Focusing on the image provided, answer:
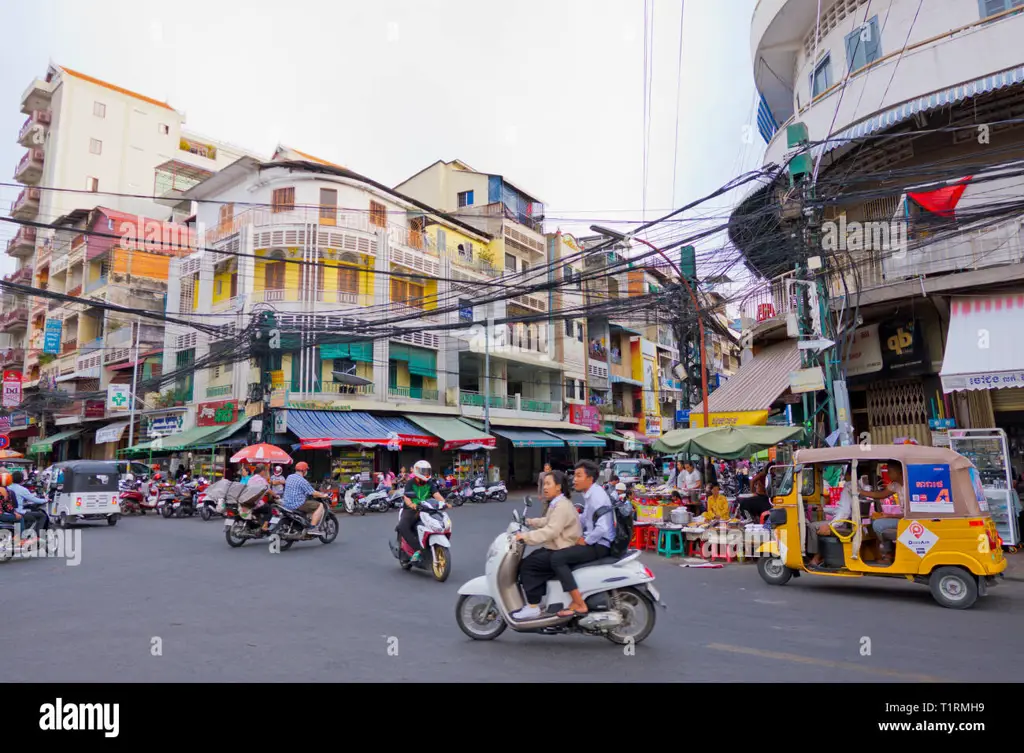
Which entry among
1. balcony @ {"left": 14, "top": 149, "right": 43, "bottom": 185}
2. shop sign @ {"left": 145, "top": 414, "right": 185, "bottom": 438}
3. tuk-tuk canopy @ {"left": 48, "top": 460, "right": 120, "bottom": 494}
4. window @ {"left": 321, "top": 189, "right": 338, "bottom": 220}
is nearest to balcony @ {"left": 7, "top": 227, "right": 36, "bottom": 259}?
balcony @ {"left": 14, "top": 149, "right": 43, "bottom": 185}

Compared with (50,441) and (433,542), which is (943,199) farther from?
(50,441)

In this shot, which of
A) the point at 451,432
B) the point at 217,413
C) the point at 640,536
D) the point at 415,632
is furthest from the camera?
the point at 451,432

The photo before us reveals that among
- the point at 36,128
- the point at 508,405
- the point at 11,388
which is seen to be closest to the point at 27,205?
the point at 36,128

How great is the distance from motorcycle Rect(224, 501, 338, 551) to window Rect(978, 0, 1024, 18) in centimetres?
1634

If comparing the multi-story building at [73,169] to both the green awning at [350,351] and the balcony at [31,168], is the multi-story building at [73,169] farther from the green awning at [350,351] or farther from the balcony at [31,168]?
the green awning at [350,351]

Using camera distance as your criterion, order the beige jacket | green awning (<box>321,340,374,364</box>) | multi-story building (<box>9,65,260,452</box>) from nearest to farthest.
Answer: the beige jacket → green awning (<box>321,340,374,364</box>) → multi-story building (<box>9,65,260,452</box>)

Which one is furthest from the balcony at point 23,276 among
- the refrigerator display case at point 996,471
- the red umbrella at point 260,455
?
the refrigerator display case at point 996,471

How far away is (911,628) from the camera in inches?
242

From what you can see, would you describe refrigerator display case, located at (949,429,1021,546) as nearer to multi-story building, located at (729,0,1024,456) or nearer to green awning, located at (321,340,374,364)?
multi-story building, located at (729,0,1024,456)

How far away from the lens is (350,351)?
86.6ft

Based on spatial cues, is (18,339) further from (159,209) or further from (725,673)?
(725,673)

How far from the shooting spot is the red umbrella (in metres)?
18.0

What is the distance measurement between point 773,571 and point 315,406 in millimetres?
19827

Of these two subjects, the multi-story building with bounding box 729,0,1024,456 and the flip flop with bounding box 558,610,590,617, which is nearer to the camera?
the flip flop with bounding box 558,610,590,617
